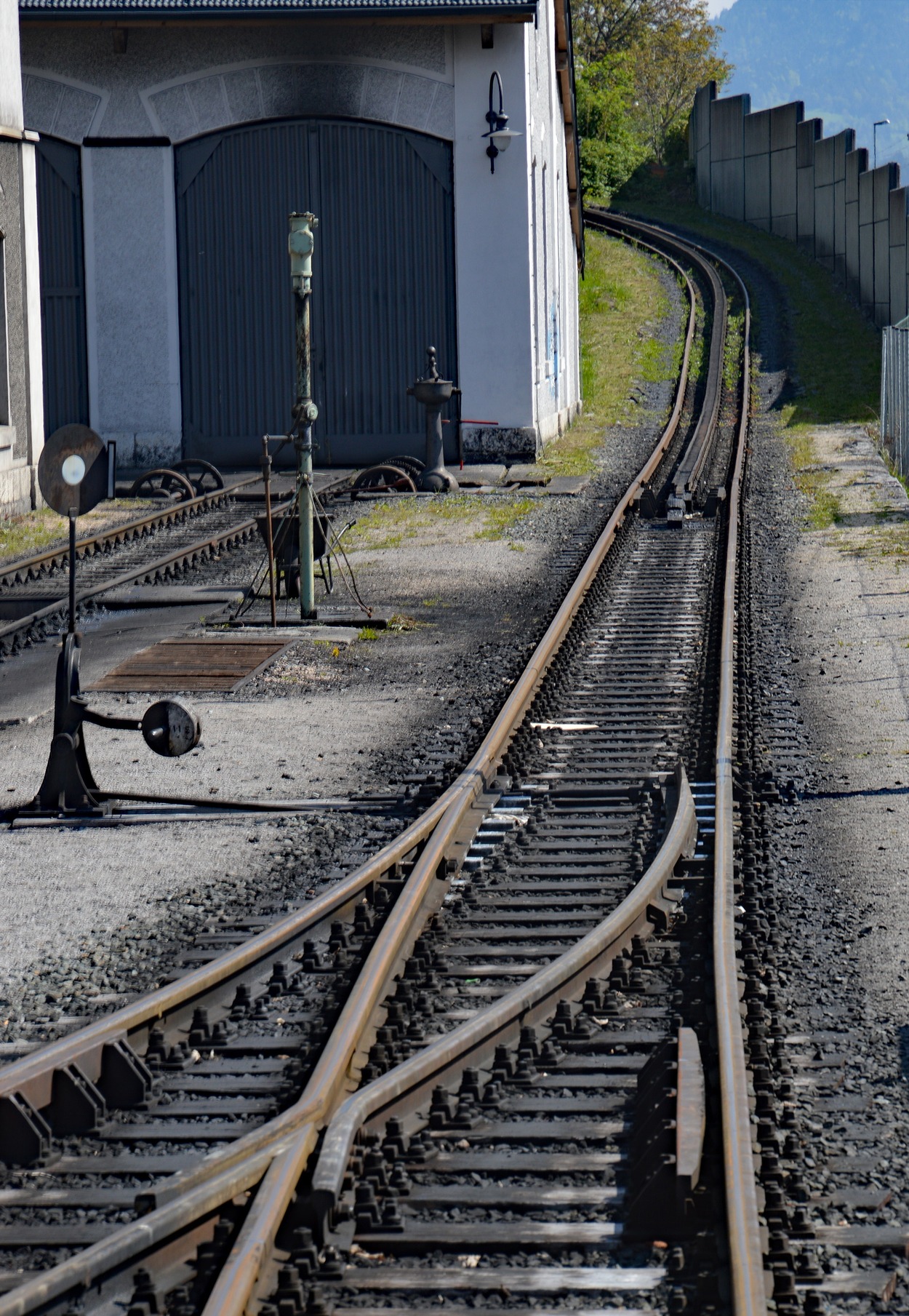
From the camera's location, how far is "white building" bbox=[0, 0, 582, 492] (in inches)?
986

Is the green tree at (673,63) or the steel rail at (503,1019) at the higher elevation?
the green tree at (673,63)

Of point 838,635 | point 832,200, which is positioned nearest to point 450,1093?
point 838,635

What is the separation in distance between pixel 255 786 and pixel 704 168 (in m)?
58.5

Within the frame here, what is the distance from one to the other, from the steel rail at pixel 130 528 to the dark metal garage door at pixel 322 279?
2373 millimetres

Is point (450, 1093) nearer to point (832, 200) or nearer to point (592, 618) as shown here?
point (592, 618)

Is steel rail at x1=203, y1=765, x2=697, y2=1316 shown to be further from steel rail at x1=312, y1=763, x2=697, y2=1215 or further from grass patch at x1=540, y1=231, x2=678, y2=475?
grass patch at x1=540, y1=231, x2=678, y2=475

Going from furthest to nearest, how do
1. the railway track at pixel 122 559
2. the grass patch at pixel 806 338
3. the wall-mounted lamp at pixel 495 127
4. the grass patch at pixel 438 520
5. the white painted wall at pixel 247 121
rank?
the grass patch at pixel 806 338, the white painted wall at pixel 247 121, the wall-mounted lamp at pixel 495 127, the grass patch at pixel 438 520, the railway track at pixel 122 559

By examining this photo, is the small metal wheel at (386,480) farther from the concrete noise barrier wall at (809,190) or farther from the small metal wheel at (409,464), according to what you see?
the concrete noise barrier wall at (809,190)

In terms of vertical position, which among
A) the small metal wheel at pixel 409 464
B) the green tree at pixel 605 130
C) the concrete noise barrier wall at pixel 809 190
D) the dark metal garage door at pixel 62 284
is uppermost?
the green tree at pixel 605 130

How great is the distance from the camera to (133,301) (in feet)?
83.8

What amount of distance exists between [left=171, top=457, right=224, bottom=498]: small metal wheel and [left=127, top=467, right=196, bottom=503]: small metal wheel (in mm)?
202

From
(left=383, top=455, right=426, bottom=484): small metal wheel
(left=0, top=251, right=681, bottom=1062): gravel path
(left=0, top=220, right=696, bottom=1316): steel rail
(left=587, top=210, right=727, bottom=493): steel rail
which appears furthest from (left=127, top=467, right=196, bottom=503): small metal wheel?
(left=0, top=220, right=696, bottom=1316): steel rail

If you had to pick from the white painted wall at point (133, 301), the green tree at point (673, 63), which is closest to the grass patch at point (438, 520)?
the white painted wall at point (133, 301)

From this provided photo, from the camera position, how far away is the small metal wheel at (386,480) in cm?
2270
